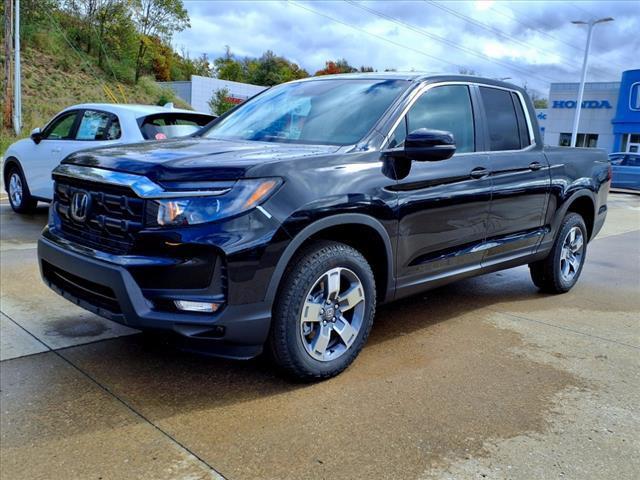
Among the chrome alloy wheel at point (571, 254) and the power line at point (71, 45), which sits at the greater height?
the power line at point (71, 45)

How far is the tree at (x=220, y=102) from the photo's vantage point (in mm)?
41938

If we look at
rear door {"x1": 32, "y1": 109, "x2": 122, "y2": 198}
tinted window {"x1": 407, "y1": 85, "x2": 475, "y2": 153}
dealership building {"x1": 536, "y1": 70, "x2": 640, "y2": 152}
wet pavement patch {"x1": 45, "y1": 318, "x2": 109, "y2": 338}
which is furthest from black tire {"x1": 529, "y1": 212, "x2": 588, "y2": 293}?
dealership building {"x1": 536, "y1": 70, "x2": 640, "y2": 152}

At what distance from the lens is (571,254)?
5.87 metres

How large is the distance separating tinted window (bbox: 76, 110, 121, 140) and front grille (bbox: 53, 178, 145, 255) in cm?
431

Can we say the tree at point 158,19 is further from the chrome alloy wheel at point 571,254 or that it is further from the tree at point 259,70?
the chrome alloy wheel at point 571,254

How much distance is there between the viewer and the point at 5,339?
4047 mm

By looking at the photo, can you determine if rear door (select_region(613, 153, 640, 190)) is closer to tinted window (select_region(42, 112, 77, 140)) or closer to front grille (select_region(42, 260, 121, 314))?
tinted window (select_region(42, 112, 77, 140))

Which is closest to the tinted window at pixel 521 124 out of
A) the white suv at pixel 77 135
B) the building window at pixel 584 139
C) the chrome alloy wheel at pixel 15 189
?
the white suv at pixel 77 135

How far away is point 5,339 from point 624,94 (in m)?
41.1

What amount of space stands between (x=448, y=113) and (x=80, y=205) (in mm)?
2602

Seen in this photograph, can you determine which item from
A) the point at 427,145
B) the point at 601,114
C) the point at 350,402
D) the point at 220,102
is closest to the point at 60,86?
the point at 220,102

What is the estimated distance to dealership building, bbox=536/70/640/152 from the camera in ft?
124

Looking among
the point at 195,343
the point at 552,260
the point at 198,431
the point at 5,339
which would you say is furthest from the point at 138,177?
the point at 552,260

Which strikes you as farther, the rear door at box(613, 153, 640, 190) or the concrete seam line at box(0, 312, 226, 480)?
the rear door at box(613, 153, 640, 190)
